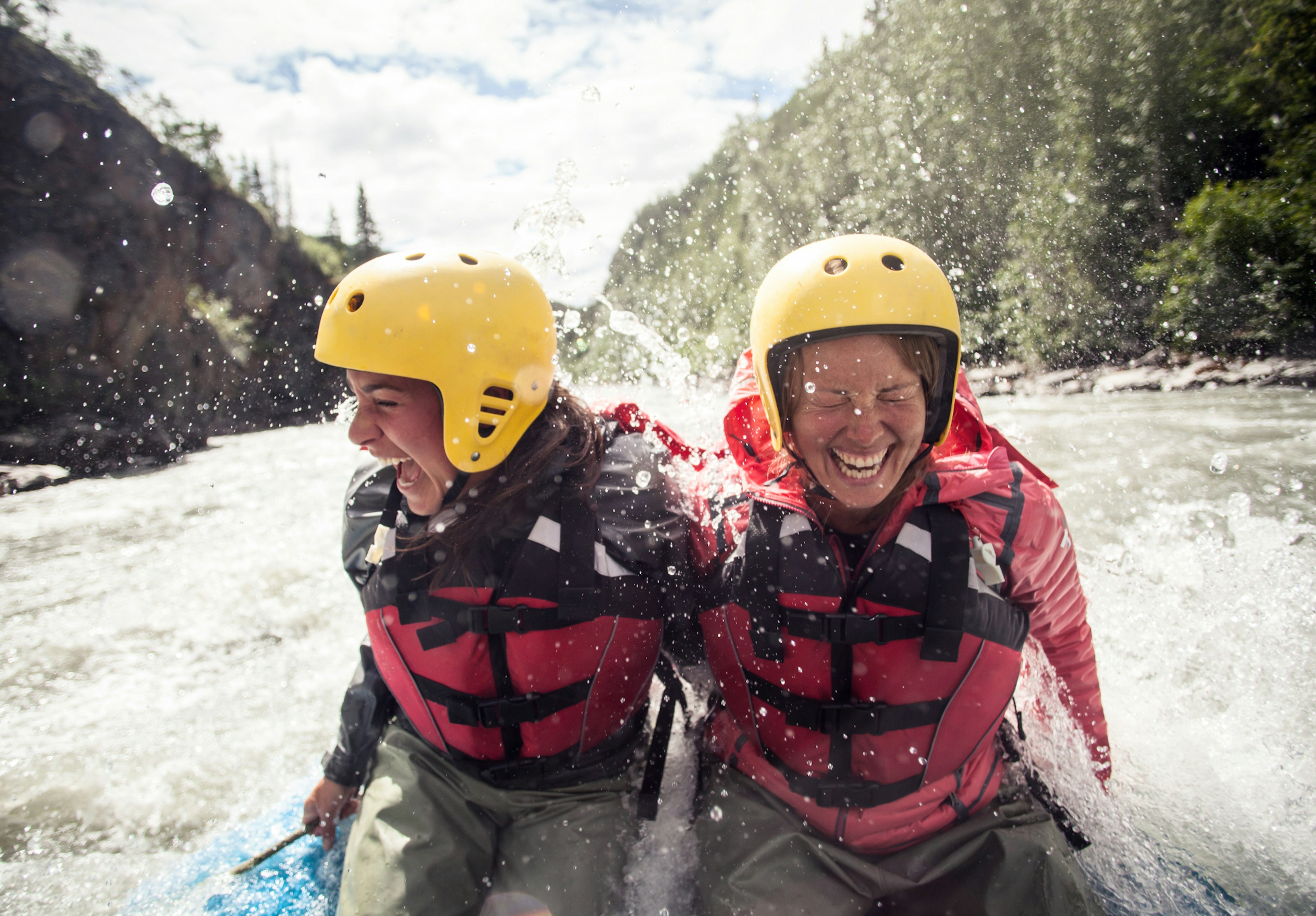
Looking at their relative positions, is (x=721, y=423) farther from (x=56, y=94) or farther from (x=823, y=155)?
(x=823, y=155)

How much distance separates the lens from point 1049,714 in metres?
2.36

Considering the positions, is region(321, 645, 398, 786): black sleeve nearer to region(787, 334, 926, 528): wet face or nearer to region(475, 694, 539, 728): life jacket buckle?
region(475, 694, 539, 728): life jacket buckle

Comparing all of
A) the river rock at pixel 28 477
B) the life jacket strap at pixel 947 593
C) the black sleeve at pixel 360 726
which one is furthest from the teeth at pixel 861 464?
the river rock at pixel 28 477

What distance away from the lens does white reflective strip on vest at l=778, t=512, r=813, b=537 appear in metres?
2.01

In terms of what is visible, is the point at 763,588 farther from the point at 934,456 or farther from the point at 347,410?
the point at 347,410

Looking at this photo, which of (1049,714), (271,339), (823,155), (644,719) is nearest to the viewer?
(1049,714)

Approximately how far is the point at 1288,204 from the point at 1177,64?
4.90 meters

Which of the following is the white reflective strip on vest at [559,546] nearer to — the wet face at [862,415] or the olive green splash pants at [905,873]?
the wet face at [862,415]

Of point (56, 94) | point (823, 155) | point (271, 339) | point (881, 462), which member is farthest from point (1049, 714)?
point (271, 339)

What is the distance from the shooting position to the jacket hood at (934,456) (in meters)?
1.92

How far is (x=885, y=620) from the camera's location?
188 cm

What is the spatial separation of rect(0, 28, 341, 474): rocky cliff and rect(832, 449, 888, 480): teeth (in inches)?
620

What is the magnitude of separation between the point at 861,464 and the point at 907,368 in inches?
12.3

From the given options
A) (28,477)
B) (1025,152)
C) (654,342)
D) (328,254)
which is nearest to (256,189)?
(328,254)
